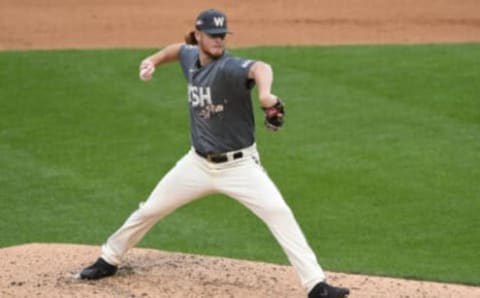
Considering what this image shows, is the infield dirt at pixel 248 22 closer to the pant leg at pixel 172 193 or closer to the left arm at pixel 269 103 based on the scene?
the pant leg at pixel 172 193

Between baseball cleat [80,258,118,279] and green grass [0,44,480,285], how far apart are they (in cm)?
148

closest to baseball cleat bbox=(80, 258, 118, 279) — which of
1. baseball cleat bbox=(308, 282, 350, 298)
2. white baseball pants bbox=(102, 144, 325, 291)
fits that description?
white baseball pants bbox=(102, 144, 325, 291)

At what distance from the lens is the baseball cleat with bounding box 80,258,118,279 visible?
8.88 meters

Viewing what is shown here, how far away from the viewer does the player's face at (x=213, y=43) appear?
8242mm

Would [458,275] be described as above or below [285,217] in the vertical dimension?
below

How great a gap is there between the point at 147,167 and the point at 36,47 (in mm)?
5304

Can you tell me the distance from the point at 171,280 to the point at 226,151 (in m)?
1.15

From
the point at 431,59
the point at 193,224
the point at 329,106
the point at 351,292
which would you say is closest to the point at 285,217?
the point at 351,292

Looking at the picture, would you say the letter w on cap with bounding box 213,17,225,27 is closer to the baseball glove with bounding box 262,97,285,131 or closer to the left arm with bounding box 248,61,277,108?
the left arm with bounding box 248,61,277,108

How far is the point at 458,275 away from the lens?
9602mm

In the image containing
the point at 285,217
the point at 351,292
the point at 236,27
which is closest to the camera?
the point at 285,217

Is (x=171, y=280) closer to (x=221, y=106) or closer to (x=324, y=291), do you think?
(x=324, y=291)

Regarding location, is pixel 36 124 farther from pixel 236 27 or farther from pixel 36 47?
pixel 236 27

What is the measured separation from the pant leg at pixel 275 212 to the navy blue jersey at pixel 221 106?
0.19 meters
